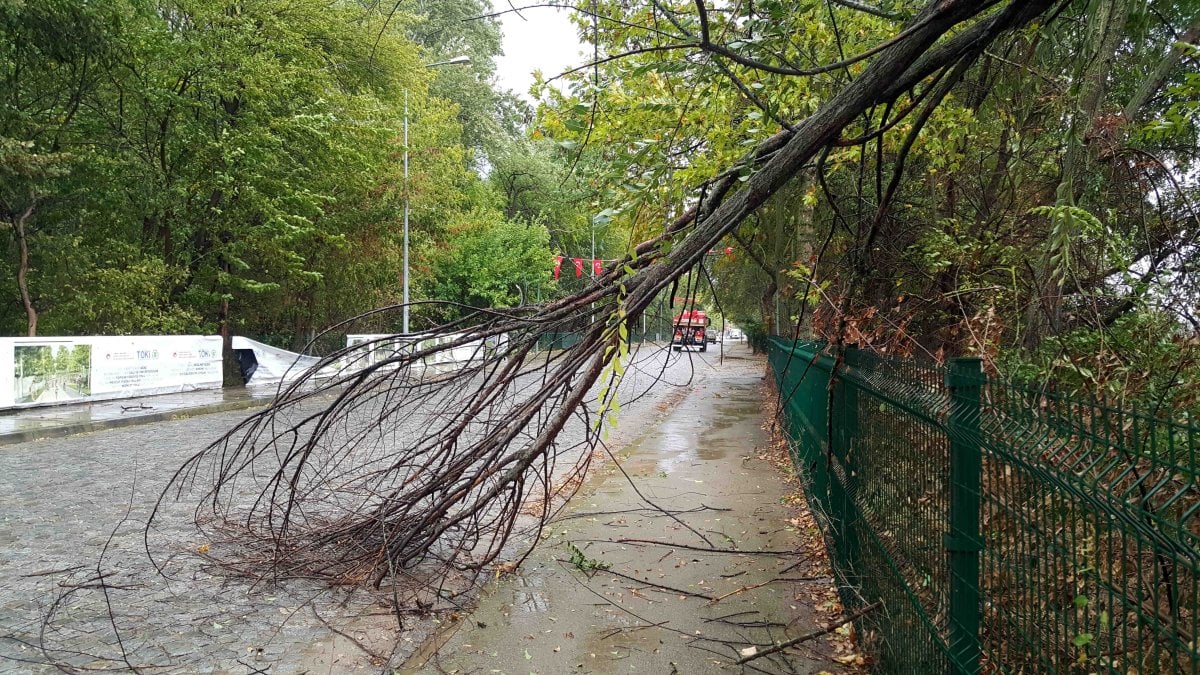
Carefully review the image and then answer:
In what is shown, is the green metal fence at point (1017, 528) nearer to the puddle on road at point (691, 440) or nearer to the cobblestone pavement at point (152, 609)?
the cobblestone pavement at point (152, 609)

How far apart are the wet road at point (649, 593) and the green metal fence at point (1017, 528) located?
0.79 m

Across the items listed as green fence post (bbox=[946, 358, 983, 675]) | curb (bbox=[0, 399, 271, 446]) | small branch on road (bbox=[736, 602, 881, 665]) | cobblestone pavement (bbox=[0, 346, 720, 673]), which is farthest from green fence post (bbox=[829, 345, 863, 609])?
curb (bbox=[0, 399, 271, 446])

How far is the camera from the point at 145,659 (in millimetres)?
3898

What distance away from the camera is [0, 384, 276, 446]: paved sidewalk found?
12.7 metres

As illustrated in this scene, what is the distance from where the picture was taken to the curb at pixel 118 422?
12033 millimetres

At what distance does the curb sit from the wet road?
32.0ft

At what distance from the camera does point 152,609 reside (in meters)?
4.57

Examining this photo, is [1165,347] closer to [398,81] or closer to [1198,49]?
[1198,49]

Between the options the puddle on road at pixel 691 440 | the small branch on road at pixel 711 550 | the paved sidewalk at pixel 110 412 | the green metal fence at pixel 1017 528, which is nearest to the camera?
the green metal fence at pixel 1017 528

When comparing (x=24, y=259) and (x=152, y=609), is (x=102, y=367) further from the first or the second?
(x=152, y=609)

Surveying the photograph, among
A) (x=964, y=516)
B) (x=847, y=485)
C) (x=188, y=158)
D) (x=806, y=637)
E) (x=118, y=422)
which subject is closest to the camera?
(x=964, y=516)

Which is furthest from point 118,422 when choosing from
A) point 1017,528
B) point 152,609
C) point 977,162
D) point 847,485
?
point 1017,528

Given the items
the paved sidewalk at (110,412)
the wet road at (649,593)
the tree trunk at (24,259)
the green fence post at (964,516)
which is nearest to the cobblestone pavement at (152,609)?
the wet road at (649,593)

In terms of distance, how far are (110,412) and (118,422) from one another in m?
1.77
